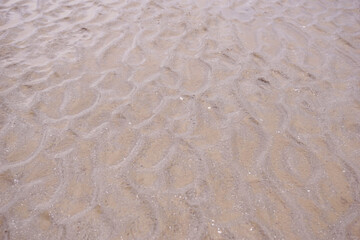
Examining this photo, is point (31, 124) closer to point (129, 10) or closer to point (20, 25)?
point (20, 25)

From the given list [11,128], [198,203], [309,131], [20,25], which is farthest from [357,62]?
[20,25]

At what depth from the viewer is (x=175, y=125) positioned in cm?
231

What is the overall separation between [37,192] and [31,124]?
0.70 m

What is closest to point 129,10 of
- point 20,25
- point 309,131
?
point 20,25

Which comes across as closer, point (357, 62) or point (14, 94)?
point (14, 94)

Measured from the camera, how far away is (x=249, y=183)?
6.41ft

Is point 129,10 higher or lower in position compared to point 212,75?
higher

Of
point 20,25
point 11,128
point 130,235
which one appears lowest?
point 130,235

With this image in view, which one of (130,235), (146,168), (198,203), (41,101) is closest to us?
(130,235)

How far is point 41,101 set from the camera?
246 centimetres

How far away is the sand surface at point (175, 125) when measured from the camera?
1779 millimetres

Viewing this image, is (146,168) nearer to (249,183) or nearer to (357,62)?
(249,183)

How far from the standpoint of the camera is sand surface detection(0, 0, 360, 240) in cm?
178

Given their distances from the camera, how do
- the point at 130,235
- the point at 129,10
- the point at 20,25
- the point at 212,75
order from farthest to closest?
the point at 129,10, the point at 20,25, the point at 212,75, the point at 130,235
